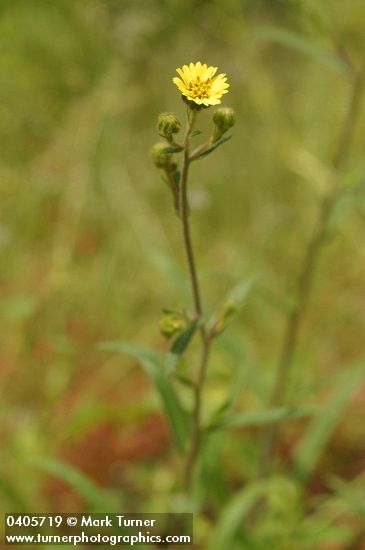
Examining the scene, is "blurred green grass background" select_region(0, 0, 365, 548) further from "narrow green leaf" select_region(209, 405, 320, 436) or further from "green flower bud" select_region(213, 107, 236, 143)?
"green flower bud" select_region(213, 107, 236, 143)

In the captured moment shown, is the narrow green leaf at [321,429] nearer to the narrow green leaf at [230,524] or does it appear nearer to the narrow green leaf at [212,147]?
the narrow green leaf at [230,524]

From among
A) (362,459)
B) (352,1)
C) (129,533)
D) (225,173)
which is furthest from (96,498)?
(352,1)

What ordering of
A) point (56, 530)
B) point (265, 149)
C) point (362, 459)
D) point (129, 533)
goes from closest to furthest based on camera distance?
1. point (129, 533)
2. point (56, 530)
3. point (362, 459)
4. point (265, 149)

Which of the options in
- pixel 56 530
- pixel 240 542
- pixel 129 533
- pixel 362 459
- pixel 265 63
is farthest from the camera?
pixel 265 63

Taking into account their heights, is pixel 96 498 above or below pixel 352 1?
below

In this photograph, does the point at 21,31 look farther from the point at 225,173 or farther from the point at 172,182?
the point at 172,182

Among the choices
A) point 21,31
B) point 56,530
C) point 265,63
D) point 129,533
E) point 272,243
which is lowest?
point 129,533

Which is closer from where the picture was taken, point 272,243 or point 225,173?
point 272,243

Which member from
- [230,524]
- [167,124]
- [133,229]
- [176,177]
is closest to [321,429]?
[230,524]
